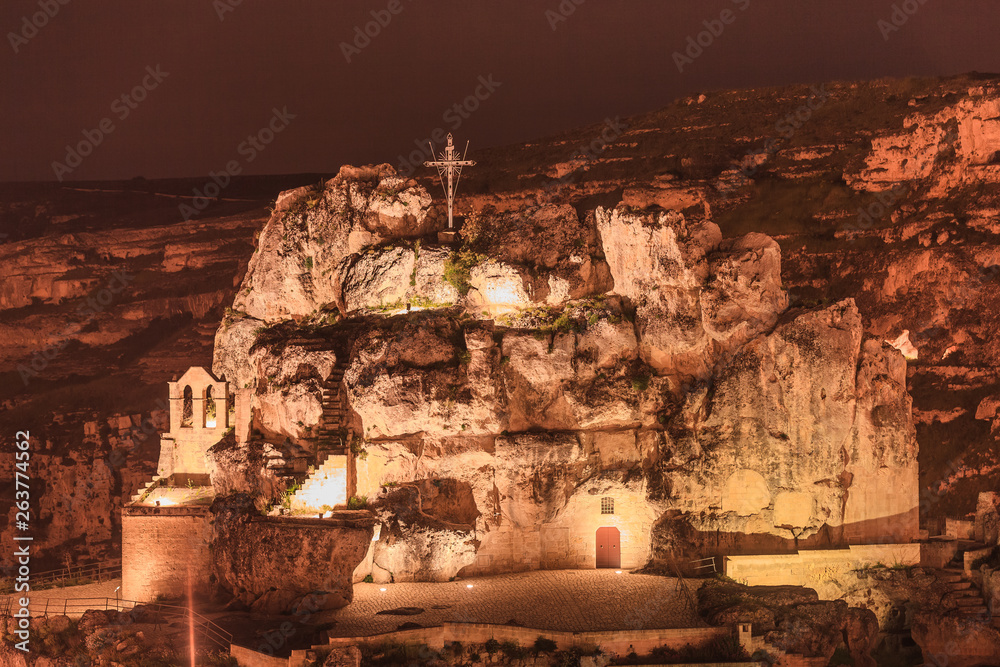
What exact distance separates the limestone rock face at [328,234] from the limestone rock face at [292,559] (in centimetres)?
952

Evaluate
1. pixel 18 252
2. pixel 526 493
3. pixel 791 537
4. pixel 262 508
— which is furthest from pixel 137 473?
pixel 791 537

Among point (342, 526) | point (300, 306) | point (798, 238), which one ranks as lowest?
point (342, 526)

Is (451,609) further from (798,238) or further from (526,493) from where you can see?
(798,238)

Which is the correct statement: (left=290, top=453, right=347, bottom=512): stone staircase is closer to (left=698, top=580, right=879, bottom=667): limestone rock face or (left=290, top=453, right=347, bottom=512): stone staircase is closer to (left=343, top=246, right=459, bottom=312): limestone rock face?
(left=343, top=246, right=459, bottom=312): limestone rock face

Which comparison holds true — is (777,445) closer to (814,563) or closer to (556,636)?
(814,563)

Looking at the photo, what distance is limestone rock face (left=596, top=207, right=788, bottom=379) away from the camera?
126ft

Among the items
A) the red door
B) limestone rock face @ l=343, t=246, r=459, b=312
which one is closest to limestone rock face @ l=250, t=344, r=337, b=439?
limestone rock face @ l=343, t=246, r=459, b=312

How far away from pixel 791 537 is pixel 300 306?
1928 cm

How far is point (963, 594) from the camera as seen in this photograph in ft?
127

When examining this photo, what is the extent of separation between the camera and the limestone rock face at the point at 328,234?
4238 cm

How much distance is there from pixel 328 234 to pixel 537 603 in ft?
52.2

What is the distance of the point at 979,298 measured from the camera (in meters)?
60.5

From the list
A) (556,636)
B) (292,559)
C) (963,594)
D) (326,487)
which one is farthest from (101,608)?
(963,594)

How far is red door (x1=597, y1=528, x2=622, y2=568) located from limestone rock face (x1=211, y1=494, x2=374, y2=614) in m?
7.84
